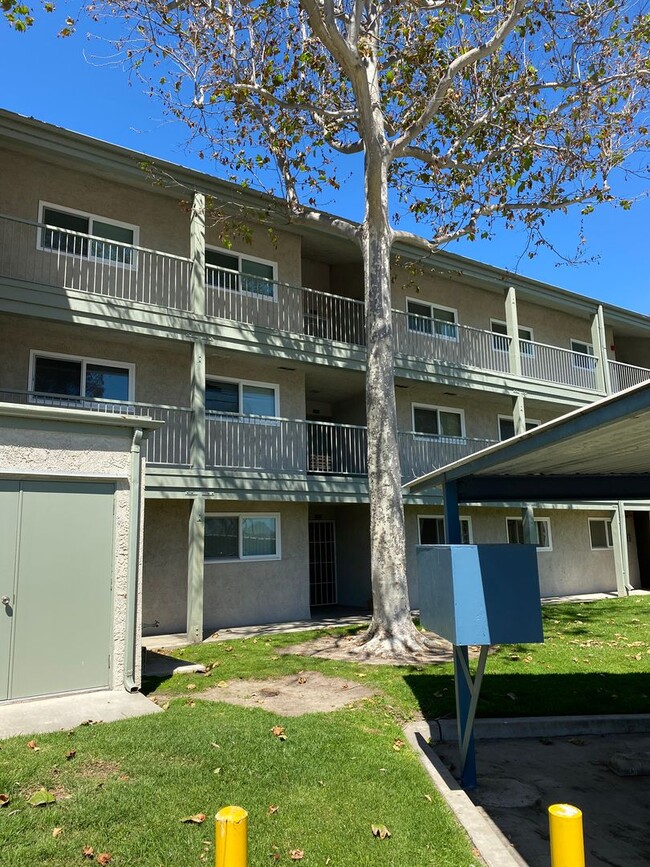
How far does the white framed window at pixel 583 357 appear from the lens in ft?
76.4

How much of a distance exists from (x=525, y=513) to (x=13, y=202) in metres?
15.5

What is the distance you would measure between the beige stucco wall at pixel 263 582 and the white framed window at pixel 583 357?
12.8 m

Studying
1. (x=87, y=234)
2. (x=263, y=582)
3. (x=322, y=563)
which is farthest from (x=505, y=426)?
(x=87, y=234)

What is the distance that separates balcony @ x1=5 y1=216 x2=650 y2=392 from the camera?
43.0ft

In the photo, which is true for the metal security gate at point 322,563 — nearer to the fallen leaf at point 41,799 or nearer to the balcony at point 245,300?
the balcony at point 245,300

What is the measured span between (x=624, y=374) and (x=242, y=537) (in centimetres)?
1712

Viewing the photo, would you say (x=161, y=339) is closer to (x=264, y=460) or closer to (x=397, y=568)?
(x=264, y=460)

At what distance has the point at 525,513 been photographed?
19.0 metres

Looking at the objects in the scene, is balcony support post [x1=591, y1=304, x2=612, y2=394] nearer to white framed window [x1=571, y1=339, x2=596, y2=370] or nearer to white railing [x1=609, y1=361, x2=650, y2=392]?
white framed window [x1=571, y1=339, x2=596, y2=370]

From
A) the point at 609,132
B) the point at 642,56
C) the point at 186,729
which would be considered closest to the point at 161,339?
the point at 186,729

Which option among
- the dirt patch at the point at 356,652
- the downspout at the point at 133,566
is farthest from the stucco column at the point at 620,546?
the downspout at the point at 133,566

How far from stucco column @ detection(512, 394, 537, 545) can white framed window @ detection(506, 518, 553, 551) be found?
70 centimetres

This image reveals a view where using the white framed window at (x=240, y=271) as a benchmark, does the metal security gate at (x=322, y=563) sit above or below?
below

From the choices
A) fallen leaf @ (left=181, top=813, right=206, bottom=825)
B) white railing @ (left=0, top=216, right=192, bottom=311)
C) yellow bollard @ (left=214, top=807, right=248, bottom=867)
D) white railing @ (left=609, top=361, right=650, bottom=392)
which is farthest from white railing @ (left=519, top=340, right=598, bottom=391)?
yellow bollard @ (left=214, top=807, right=248, bottom=867)
